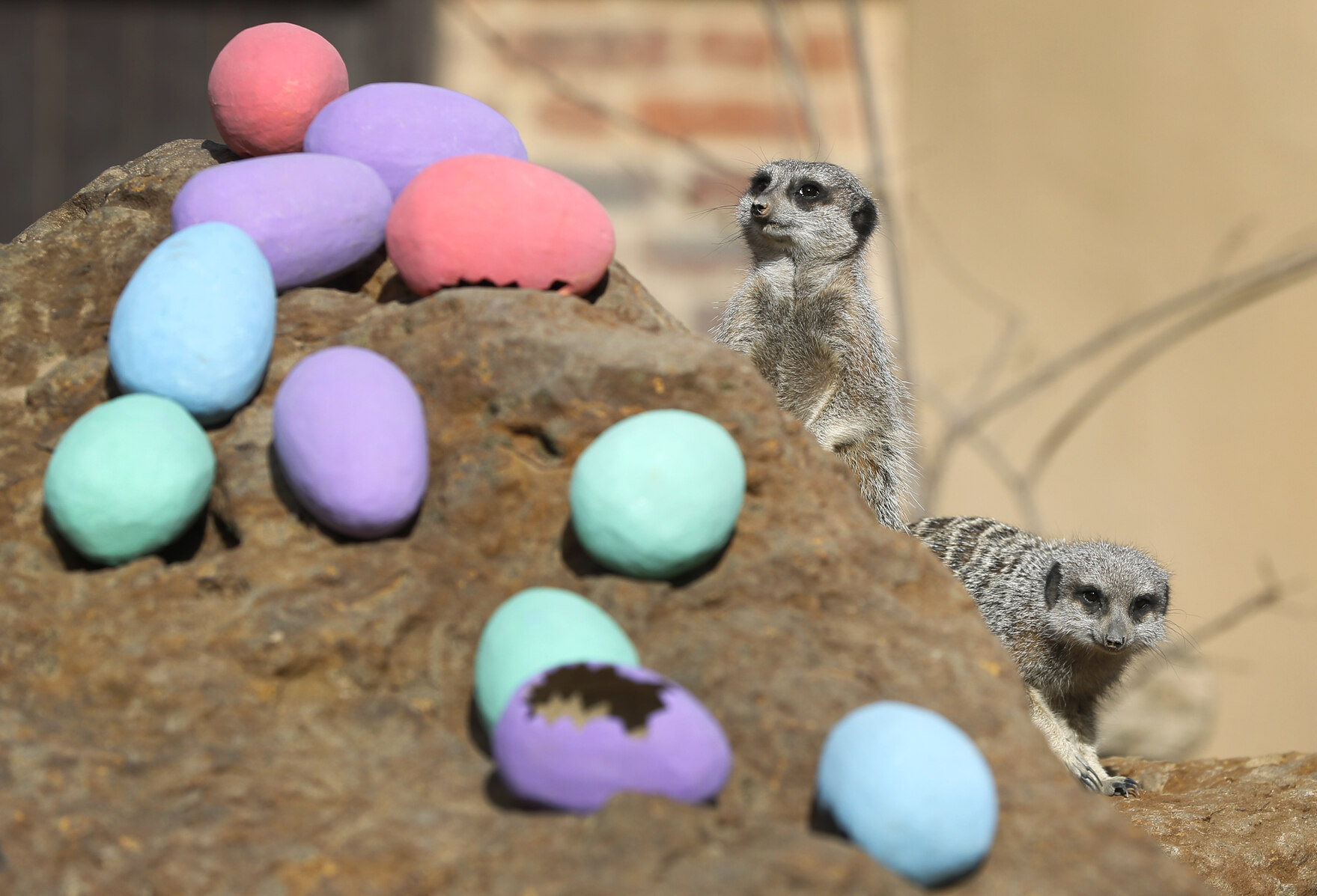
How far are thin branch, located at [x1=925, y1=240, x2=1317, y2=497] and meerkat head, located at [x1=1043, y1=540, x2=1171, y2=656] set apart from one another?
5.23 ft

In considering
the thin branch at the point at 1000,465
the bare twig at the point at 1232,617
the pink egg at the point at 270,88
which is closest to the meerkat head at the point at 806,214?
the pink egg at the point at 270,88

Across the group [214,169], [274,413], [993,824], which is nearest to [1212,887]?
[993,824]

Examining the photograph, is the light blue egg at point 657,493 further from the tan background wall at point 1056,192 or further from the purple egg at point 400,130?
the tan background wall at point 1056,192

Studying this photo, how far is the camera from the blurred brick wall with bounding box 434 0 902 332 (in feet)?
14.5

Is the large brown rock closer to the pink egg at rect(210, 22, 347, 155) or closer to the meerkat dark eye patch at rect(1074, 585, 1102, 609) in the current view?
the meerkat dark eye patch at rect(1074, 585, 1102, 609)

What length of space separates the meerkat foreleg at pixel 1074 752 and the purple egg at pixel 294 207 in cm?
142

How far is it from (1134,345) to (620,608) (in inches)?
136

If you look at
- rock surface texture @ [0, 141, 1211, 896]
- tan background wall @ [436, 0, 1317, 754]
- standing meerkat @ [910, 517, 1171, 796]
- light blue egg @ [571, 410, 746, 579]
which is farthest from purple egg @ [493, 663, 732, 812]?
tan background wall @ [436, 0, 1317, 754]

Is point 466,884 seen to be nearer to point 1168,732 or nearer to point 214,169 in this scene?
point 214,169

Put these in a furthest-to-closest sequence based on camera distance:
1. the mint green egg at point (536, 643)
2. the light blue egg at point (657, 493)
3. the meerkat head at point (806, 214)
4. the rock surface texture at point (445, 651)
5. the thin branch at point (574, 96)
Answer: the thin branch at point (574, 96), the meerkat head at point (806, 214), the light blue egg at point (657, 493), the mint green egg at point (536, 643), the rock surface texture at point (445, 651)

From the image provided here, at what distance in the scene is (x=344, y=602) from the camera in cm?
142

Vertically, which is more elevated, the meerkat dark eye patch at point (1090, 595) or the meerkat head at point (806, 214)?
the meerkat head at point (806, 214)

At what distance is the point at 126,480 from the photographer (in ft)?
4.67

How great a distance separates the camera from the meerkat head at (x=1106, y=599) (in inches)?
98.3
